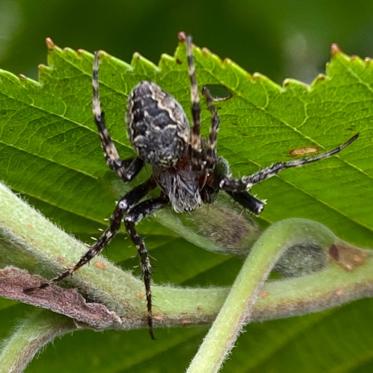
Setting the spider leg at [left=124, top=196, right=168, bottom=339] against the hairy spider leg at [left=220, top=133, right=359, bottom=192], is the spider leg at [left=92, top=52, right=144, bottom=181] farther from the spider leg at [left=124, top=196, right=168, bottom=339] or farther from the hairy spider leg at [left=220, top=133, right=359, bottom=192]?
the hairy spider leg at [left=220, top=133, right=359, bottom=192]

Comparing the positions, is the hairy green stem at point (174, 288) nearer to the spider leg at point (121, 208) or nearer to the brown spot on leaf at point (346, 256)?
the brown spot on leaf at point (346, 256)

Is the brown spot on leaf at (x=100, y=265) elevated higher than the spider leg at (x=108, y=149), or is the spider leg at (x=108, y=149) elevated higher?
the spider leg at (x=108, y=149)

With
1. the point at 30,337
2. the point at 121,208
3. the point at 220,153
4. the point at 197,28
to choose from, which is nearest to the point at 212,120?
the point at 220,153

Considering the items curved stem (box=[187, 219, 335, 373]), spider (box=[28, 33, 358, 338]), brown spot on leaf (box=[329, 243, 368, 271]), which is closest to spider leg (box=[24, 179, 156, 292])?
spider (box=[28, 33, 358, 338])

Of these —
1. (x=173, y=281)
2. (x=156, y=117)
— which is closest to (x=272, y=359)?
(x=173, y=281)

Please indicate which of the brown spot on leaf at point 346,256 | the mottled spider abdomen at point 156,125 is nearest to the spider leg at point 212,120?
the mottled spider abdomen at point 156,125

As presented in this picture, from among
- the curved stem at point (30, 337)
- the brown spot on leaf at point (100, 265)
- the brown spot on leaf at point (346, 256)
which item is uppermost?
the brown spot on leaf at point (346, 256)
